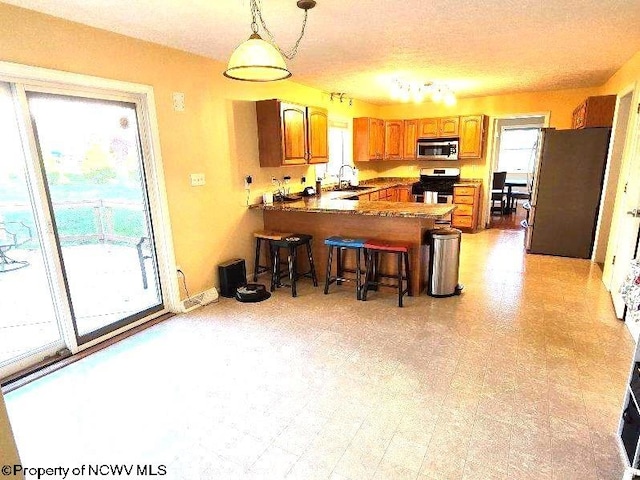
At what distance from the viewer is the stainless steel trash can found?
12.0 ft

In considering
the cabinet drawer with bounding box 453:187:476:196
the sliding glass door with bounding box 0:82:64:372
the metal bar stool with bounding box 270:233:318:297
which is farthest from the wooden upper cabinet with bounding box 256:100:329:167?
the cabinet drawer with bounding box 453:187:476:196

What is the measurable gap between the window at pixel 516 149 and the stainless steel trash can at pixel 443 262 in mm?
7187

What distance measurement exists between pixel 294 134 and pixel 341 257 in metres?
1.62

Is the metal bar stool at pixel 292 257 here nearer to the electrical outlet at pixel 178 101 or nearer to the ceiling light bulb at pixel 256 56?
the electrical outlet at pixel 178 101

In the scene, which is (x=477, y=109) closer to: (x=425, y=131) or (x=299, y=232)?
(x=425, y=131)

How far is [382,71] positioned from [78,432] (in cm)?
435

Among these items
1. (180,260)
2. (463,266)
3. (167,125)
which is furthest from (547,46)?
(180,260)

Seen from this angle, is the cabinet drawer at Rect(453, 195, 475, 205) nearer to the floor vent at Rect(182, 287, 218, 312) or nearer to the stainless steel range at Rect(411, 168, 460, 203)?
the stainless steel range at Rect(411, 168, 460, 203)

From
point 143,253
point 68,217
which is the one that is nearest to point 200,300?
point 143,253

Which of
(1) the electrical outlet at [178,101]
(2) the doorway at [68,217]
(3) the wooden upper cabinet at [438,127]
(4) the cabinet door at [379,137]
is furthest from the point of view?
(4) the cabinet door at [379,137]

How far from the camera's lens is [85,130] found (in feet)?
9.56

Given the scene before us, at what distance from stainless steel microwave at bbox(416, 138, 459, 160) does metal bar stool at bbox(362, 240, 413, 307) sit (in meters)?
3.72

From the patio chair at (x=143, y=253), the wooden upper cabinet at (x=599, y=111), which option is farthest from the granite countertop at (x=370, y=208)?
the wooden upper cabinet at (x=599, y=111)

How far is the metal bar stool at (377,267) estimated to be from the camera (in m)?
3.51
